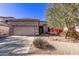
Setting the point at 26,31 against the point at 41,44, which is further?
the point at 26,31

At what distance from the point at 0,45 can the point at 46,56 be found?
0.88 m

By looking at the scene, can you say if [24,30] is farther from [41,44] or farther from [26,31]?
[41,44]

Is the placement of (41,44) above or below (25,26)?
below

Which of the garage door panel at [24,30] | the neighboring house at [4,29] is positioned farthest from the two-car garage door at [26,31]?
the neighboring house at [4,29]

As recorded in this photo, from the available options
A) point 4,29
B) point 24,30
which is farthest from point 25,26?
point 4,29

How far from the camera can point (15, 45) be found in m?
3.69

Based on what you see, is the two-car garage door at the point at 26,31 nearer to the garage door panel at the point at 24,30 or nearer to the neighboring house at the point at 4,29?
the garage door panel at the point at 24,30

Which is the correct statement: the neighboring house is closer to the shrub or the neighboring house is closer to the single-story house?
the single-story house

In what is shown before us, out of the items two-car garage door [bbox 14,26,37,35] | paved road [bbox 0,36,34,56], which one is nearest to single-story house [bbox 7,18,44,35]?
two-car garage door [bbox 14,26,37,35]

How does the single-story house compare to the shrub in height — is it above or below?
above

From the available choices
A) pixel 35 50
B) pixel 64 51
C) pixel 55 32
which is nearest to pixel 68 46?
pixel 64 51

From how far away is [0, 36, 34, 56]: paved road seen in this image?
363 cm

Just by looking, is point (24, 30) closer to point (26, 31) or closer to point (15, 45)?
point (26, 31)

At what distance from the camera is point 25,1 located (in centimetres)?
364
